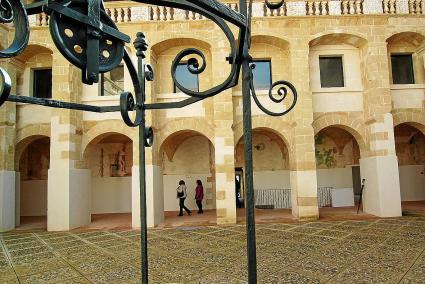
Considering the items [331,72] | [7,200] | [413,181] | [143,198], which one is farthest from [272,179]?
[143,198]

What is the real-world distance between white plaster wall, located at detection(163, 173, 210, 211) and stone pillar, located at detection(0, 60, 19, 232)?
21.2 feet

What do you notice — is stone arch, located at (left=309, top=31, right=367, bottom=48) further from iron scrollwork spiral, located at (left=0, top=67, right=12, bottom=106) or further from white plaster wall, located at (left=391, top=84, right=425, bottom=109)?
iron scrollwork spiral, located at (left=0, top=67, right=12, bottom=106)

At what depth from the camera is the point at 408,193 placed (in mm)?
17031

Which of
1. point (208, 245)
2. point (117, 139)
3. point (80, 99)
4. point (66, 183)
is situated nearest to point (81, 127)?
point (80, 99)

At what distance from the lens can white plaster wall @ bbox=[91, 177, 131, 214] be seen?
16.3m

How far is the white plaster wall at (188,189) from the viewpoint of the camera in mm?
16250

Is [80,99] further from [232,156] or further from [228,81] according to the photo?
[228,81]

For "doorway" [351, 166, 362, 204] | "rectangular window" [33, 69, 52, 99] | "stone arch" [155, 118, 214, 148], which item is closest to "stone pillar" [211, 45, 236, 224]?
"stone arch" [155, 118, 214, 148]

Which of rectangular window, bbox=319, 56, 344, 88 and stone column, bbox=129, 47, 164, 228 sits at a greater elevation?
rectangular window, bbox=319, 56, 344, 88

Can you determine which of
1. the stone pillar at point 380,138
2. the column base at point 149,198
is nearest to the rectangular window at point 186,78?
the column base at point 149,198

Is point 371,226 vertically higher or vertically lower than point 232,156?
lower

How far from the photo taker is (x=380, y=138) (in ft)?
39.5

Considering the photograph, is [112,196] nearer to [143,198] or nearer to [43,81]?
[43,81]

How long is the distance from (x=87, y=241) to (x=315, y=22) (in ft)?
35.7
